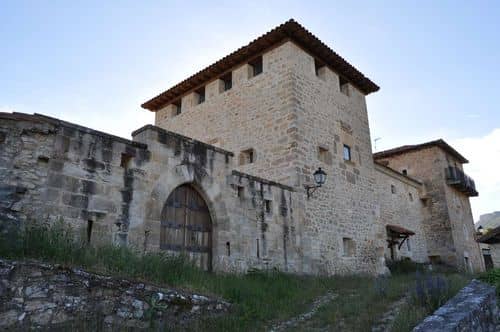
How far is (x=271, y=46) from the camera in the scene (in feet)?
42.0

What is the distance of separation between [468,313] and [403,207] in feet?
52.3

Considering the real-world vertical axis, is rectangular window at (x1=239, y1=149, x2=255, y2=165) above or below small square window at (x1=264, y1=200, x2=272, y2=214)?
above

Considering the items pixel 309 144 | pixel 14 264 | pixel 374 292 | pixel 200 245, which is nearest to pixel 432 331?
pixel 374 292

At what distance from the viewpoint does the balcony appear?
21391 mm

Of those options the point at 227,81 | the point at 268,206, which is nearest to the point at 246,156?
the point at 268,206

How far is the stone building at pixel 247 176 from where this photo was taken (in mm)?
6039

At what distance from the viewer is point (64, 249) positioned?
Result: 16.2ft

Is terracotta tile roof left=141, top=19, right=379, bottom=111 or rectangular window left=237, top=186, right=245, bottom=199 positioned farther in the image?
terracotta tile roof left=141, top=19, right=379, bottom=111

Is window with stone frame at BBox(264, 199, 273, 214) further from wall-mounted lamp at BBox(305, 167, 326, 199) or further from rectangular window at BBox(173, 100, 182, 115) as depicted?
rectangular window at BBox(173, 100, 182, 115)

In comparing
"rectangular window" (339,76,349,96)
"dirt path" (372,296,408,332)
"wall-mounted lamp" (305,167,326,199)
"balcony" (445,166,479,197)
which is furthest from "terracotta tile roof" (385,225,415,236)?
"dirt path" (372,296,408,332)

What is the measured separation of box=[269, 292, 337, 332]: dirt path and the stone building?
1.97 metres

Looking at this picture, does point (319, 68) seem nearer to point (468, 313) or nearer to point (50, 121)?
point (50, 121)

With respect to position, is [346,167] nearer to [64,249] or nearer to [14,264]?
[64,249]

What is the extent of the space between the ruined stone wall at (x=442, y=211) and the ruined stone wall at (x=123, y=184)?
14.2m
